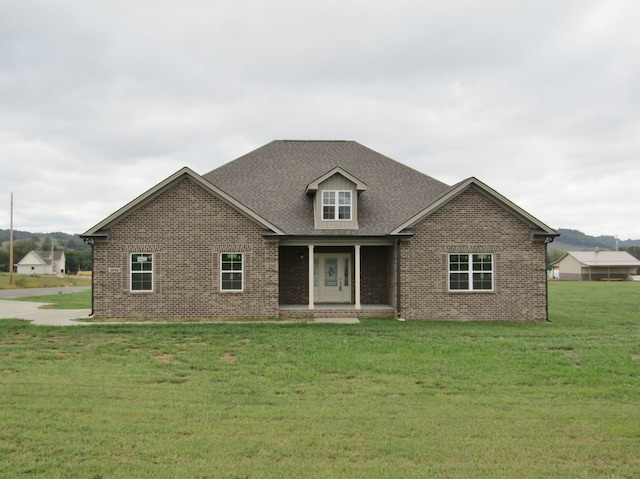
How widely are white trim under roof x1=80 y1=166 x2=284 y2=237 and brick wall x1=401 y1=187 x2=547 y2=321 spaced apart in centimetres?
501

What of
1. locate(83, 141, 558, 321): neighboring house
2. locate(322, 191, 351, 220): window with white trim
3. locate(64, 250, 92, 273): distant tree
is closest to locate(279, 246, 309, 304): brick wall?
locate(83, 141, 558, 321): neighboring house

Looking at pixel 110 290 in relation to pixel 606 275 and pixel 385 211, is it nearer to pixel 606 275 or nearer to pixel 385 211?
pixel 385 211

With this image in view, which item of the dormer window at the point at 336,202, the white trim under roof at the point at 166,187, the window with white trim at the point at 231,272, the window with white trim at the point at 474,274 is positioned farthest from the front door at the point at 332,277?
the window with white trim at the point at 474,274

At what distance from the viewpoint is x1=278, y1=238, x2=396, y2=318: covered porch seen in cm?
1997

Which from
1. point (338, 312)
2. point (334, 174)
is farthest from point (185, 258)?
point (334, 174)

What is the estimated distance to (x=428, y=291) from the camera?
1894 cm

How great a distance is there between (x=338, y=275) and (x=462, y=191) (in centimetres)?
587

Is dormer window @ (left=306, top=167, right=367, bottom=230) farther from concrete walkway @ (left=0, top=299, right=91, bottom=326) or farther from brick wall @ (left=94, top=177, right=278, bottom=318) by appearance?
concrete walkway @ (left=0, top=299, right=91, bottom=326)

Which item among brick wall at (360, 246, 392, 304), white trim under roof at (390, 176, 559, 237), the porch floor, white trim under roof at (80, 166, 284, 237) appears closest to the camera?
white trim under roof at (80, 166, 284, 237)

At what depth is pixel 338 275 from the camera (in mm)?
21594

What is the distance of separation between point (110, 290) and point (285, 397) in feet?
41.7

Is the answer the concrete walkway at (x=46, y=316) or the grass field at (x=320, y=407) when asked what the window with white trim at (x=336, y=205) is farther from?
the concrete walkway at (x=46, y=316)

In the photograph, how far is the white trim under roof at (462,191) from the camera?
18797 mm

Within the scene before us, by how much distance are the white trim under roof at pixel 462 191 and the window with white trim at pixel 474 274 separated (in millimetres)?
1784
